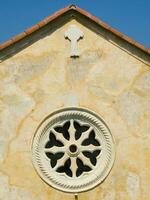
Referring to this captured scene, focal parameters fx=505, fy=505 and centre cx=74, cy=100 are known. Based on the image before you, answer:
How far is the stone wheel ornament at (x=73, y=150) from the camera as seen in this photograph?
11.2m

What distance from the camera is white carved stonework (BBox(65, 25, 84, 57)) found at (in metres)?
11.9

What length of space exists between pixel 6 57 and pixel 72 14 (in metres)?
1.92

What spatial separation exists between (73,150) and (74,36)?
2.73m

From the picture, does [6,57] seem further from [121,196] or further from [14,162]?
[121,196]

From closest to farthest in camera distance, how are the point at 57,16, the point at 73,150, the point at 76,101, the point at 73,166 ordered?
the point at 73,166
the point at 73,150
the point at 76,101
the point at 57,16

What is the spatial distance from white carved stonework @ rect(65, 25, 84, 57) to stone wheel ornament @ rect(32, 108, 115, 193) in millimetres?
1394

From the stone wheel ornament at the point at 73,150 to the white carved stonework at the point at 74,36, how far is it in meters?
1.39

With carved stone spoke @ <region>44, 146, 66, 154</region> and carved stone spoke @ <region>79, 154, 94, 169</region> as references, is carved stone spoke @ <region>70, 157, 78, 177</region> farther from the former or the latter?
carved stone spoke @ <region>44, 146, 66, 154</region>

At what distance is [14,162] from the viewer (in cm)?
1116

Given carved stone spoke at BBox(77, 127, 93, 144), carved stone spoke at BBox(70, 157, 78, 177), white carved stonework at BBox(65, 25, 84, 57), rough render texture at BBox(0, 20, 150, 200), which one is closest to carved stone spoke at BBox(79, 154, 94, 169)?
carved stone spoke at BBox(70, 157, 78, 177)

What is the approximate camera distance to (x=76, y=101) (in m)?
11.6

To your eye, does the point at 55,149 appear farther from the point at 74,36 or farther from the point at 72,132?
the point at 74,36

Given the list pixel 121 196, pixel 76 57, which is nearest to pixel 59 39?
pixel 76 57

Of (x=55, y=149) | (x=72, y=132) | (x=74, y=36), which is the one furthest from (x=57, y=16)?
(x=55, y=149)
